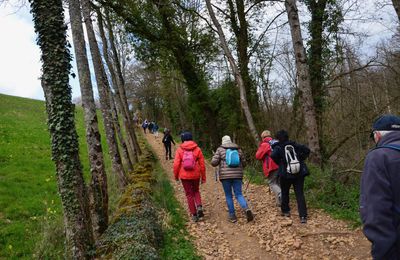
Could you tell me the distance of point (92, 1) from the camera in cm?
1353

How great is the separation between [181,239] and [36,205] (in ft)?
19.9

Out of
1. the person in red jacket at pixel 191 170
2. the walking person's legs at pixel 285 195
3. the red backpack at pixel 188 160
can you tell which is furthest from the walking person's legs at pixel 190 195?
the walking person's legs at pixel 285 195

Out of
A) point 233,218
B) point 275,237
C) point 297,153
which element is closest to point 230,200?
point 233,218

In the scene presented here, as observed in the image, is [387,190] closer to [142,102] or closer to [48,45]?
[48,45]

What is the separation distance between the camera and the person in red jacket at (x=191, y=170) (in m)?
7.96

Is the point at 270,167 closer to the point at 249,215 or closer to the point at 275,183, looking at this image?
the point at 275,183

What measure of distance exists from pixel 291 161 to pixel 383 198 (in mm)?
4192

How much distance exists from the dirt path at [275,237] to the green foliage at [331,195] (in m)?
0.32

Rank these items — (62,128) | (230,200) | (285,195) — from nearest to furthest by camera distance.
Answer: (62,128)
(285,195)
(230,200)

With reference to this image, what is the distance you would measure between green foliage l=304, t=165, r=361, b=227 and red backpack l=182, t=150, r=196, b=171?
3.12 metres

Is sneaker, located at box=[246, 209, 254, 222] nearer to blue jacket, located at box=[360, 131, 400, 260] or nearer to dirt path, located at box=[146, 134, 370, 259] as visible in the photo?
dirt path, located at box=[146, 134, 370, 259]

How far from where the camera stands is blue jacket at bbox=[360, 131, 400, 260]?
9.23 ft

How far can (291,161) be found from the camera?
7.06 m

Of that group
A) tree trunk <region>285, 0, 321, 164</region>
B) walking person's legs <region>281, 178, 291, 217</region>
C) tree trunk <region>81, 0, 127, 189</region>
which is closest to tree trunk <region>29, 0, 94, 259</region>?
walking person's legs <region>281, 178, 291, 217</region>
